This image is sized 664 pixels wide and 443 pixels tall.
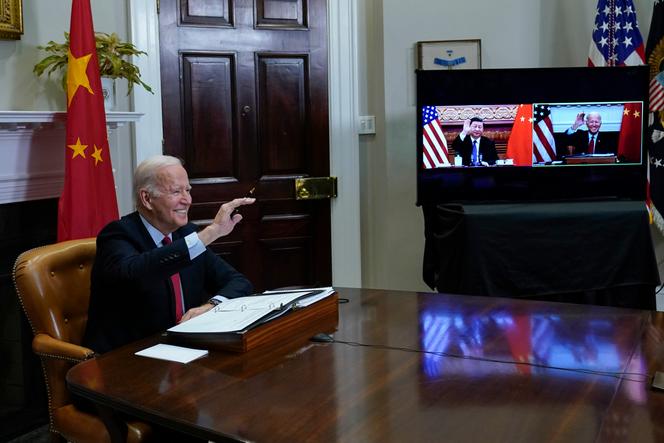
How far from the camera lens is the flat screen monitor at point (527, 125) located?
3.67 metres

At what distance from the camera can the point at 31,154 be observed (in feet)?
9.71

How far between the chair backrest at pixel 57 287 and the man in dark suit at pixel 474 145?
6.76ft

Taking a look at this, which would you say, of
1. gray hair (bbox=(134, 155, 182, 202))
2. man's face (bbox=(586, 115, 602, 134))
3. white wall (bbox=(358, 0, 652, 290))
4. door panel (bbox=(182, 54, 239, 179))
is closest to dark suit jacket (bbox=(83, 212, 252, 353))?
gray hair (bbox=(134, 155, 182, 202))

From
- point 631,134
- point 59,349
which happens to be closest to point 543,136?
point 631,134

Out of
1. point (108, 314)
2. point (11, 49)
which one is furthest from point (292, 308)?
point (11, 49)

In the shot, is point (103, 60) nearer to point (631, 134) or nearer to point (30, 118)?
point (30, 118)

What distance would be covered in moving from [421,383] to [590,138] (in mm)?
2623

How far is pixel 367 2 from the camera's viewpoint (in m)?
4.21

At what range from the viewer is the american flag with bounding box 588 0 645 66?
12.7 feet

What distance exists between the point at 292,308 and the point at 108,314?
0.54m

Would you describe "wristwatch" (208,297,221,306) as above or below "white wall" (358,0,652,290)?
below

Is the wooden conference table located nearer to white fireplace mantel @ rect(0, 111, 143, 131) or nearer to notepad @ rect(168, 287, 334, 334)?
notepad @ rect(168, 287, 334, 334)

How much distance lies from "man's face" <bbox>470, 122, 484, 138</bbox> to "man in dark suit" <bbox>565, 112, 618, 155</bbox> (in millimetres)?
427

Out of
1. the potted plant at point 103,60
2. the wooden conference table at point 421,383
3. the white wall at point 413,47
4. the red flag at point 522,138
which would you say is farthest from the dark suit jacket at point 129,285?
the white wall at point 413,47
